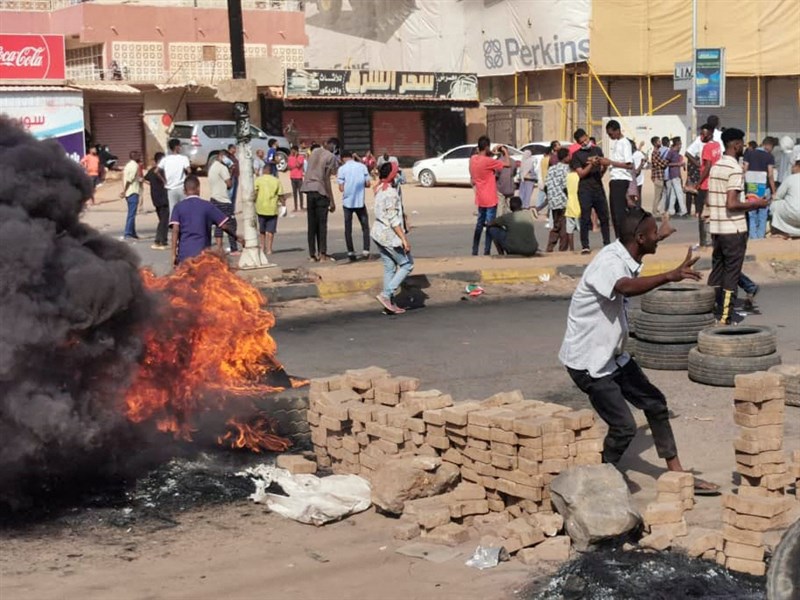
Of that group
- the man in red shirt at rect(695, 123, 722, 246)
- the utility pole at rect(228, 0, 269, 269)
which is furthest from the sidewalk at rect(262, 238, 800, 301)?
the utility pole at rect(228, 0, 269, 269)

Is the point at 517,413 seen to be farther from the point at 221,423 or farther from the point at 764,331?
the point at 764,331

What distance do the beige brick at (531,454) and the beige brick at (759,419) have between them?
1.16 metres

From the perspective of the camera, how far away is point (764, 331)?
1027 centimetres

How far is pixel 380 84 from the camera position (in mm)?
45125

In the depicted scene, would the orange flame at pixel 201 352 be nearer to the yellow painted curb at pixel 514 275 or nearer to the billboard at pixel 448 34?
the yellow painted curb at pixel 514 275

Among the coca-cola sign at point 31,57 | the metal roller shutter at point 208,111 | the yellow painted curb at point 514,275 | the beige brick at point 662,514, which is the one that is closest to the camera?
the beige brick at point 662,514

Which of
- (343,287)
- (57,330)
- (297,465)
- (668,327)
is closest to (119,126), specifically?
(343,287)

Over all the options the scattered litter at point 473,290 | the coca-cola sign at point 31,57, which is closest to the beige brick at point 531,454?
the scattered litter at point 473,290

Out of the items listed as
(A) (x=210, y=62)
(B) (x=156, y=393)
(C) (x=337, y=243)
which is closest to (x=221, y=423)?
(B) (x=156, y=393)

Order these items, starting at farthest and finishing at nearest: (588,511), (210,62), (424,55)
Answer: (424,55)
(210,62)
(588,511)

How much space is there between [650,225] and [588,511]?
1.77 m

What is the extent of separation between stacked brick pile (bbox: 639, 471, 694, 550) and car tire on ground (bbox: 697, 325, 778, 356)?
11.4ft

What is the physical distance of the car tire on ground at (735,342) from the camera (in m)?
10.0

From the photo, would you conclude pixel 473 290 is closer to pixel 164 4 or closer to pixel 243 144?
pixel 243 144
